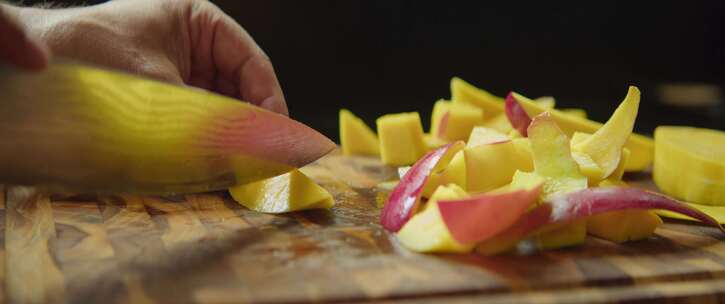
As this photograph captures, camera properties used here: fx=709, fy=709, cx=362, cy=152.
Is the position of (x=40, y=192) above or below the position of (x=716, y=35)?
below

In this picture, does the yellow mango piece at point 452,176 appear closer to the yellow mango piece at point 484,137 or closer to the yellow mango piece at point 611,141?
the yellow mango piece at point 484,137

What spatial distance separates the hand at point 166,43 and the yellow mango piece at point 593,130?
598mm

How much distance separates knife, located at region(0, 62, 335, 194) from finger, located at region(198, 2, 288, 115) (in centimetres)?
41

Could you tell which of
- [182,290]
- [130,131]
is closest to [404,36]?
[130,131]

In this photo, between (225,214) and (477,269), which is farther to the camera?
(225,214)

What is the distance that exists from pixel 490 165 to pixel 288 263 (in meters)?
0.49

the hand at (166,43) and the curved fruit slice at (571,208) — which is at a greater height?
the hand at (166,43)

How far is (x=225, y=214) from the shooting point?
1.31m

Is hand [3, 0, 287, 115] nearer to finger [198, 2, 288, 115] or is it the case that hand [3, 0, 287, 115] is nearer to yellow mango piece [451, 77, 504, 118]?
finger [198, 2, 288, 115]

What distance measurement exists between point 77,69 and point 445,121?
3.74ft

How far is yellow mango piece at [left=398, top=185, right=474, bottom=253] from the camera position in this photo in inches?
41.8

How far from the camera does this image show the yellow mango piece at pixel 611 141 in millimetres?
1363

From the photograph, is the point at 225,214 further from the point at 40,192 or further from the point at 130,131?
the point at 40,192

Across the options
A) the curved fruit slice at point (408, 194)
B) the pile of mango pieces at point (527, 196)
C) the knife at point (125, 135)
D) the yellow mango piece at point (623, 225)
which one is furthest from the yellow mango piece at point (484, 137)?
the knife at point (125, 135)
